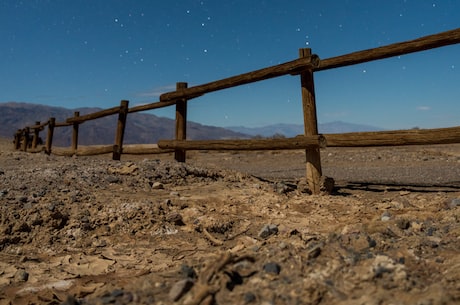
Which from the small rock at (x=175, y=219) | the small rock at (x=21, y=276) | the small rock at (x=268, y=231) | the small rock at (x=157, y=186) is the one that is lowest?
the small rock at (x=21, y=276)

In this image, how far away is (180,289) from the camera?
1783 millimetres

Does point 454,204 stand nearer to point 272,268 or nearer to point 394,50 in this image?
point 394,50

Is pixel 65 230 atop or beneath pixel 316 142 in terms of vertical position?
beneath

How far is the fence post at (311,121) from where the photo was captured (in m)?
5.15

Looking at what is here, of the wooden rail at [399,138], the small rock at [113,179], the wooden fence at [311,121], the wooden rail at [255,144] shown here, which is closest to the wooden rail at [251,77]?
the wooden fence at [311,121]

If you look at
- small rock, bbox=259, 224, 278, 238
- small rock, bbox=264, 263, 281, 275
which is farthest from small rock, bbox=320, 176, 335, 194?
small rock, bbox=264, 263, 281, 275

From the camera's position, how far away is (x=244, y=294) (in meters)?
1.76

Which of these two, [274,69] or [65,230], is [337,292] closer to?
[65,230]

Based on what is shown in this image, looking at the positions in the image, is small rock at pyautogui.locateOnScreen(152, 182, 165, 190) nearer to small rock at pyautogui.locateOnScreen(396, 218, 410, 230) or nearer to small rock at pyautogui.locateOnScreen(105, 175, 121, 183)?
small rock at pyautogui.locateOnScreen(105, 175, 121, 183)

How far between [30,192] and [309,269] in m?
3.95

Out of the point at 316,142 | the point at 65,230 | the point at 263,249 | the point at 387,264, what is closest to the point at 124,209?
the point at 65,230

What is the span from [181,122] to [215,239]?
4348 mm

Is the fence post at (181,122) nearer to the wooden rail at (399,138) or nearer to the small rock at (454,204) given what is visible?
the wooden rail at (399,138)

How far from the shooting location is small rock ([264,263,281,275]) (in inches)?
76.5
